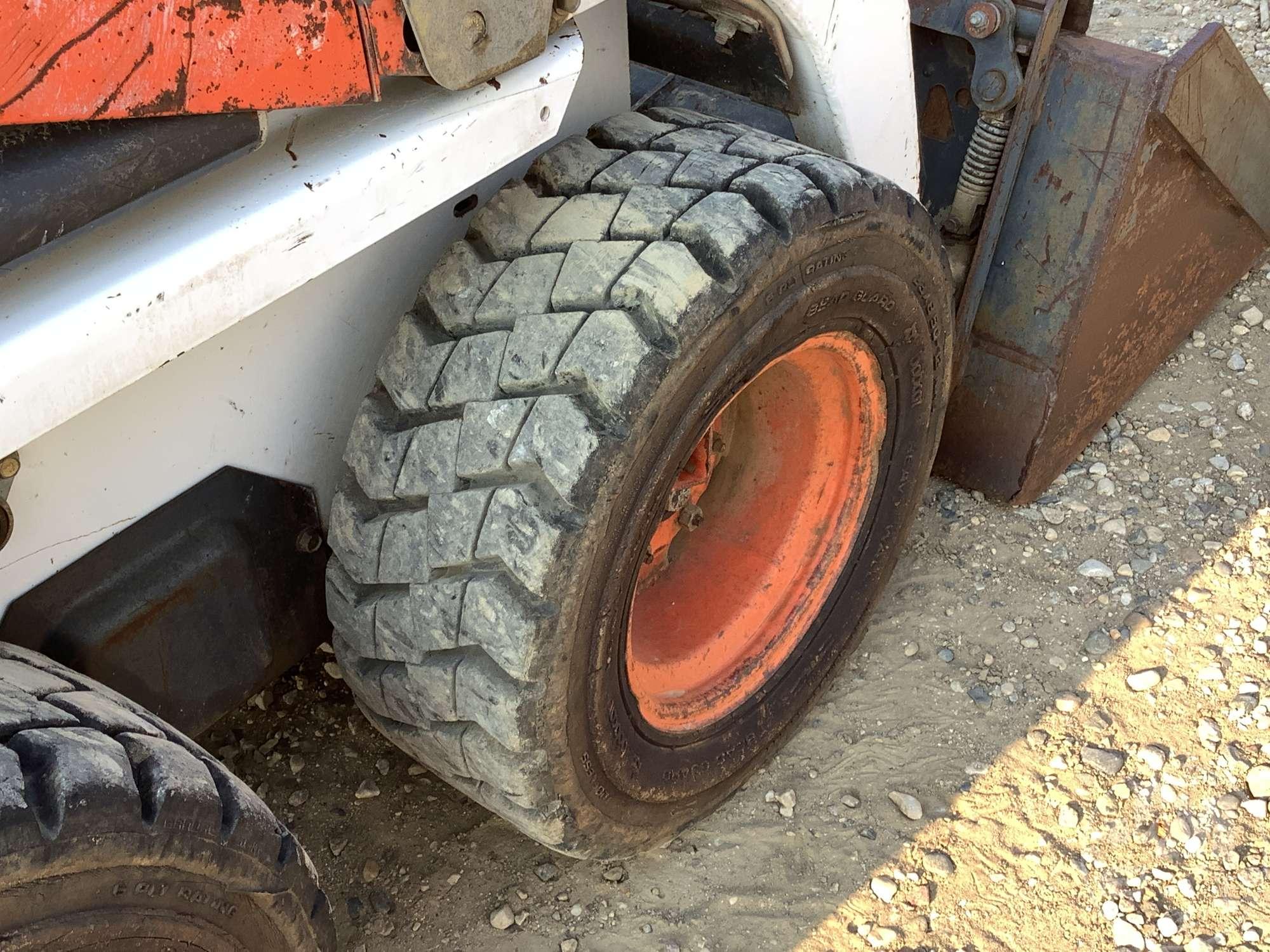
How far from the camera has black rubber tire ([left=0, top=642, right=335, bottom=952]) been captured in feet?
3.67

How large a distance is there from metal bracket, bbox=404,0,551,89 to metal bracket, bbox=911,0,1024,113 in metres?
Result: 1.10

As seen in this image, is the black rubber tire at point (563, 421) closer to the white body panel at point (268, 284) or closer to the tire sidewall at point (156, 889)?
the white body panel at point (268, 284)

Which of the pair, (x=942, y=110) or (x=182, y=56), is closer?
(x=182, y=56)

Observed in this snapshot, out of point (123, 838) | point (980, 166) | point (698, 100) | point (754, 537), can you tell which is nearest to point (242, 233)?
point (123, 838)

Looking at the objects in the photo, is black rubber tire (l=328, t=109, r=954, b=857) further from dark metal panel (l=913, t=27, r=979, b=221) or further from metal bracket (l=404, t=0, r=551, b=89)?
dark metal panel (l=913, t=27, r=979, b=221)

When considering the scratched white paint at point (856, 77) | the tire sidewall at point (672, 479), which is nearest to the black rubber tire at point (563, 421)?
the tire sidewall at point (672, 479)

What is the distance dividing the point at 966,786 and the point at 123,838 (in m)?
1.50

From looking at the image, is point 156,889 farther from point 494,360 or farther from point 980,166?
point 980,166

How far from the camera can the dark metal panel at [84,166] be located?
1035mm

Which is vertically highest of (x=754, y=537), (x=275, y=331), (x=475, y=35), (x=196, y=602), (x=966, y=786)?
→ (x=475, y=35)

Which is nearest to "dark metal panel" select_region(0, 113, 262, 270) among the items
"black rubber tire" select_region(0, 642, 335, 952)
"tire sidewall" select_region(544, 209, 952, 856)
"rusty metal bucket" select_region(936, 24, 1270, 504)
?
"black rubber tire" select_region(0, 642, 335, 952)

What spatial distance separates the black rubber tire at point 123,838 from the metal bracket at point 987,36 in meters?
1.73

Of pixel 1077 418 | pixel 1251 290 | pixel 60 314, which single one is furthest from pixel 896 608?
pixel 60 314

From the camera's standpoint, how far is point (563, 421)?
1.47 m
